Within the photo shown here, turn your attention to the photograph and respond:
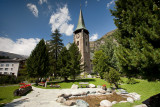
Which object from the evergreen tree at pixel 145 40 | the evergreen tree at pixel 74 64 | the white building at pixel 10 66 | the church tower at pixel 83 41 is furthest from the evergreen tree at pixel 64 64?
the white building at pixel 10 66

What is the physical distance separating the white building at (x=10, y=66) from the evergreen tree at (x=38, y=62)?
30.4 m

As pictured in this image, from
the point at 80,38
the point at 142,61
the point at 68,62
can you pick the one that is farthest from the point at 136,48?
the point at 80,38

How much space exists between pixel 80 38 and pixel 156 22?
41213 mm

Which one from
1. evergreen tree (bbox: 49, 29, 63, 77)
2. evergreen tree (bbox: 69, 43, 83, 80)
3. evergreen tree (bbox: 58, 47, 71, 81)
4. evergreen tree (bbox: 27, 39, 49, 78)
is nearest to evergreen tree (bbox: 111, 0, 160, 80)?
evergreen tree (bbox: 58, 47, 71, 81)

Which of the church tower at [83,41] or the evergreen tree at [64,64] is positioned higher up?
the church tower at [83,41]

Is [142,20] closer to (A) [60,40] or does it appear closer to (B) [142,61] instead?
(B) [142,61]

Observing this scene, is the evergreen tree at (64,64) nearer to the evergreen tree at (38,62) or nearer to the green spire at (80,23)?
the evergreen tree at (38,62)

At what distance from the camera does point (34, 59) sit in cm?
1948

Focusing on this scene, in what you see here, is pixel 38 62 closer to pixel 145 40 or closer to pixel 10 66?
pixel 145 40

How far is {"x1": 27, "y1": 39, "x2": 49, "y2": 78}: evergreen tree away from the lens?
19.0 m

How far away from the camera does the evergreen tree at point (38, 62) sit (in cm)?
1900

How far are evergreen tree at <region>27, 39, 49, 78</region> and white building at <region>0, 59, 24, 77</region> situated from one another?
3043cm

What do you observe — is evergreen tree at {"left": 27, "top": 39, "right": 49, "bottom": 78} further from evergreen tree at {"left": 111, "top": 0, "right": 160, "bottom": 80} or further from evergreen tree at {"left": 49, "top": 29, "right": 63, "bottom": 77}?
evergreen tree at {"left": 111, "top": 0, "right": 160, "bottom": 80}

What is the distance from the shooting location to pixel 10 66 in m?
42.9
